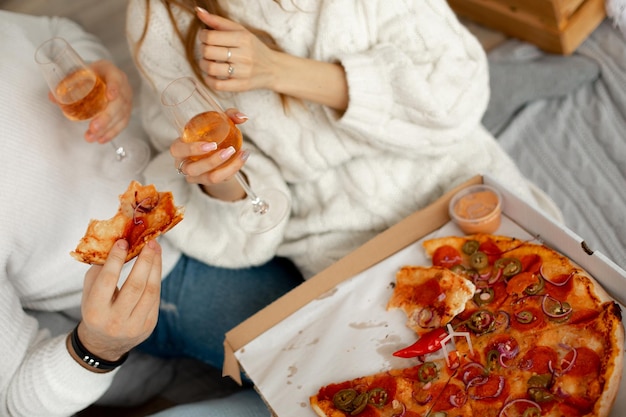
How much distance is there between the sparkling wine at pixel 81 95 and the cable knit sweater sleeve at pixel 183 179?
10 centimetres

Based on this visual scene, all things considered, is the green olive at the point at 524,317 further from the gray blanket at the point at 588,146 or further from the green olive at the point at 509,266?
the gray blanket at the point at 588,146

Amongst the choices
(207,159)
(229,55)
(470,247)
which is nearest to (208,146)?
(207,159)

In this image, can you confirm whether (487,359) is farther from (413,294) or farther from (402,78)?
(402,78)

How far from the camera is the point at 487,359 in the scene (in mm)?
1018

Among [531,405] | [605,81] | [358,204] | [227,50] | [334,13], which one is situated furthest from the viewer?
[605,81]

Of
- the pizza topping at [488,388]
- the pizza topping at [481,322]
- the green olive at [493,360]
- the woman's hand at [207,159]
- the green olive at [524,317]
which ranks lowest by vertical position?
the pizza topping at [488,388]

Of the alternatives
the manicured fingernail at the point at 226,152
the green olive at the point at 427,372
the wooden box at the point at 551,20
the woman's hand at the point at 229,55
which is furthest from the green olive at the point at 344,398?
the wooden box at the point at 551,20

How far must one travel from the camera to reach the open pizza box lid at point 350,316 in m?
1.08

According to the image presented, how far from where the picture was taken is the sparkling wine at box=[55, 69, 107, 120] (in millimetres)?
1300

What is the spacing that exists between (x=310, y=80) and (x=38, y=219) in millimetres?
582

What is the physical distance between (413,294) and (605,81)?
99 cm

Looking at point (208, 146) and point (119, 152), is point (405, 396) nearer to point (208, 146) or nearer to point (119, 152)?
point (208, 146)

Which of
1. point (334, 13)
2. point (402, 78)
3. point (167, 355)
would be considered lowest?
point (167, 355)

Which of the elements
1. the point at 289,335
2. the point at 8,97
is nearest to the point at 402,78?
the point at 289,335
